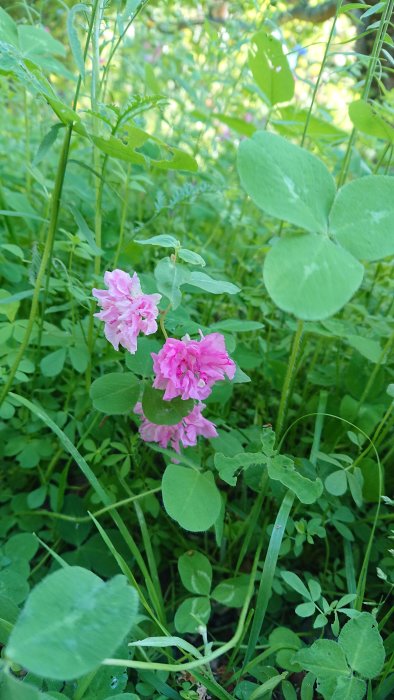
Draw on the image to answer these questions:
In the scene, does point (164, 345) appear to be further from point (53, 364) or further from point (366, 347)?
point (366, 347)

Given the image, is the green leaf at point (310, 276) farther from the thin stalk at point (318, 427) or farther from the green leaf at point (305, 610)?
the green leaf at point (305, 610)

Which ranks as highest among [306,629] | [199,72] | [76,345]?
[199,72]

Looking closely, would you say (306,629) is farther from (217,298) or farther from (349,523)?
(217,298)

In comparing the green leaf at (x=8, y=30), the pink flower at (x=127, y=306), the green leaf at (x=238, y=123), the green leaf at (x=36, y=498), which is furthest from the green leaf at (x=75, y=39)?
the green leaf at (x=36, y=498)

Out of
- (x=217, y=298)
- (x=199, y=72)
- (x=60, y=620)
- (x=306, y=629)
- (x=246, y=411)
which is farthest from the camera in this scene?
(x=199, y=72)

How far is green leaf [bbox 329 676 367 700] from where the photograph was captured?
778mm

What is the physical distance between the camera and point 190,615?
99 cm

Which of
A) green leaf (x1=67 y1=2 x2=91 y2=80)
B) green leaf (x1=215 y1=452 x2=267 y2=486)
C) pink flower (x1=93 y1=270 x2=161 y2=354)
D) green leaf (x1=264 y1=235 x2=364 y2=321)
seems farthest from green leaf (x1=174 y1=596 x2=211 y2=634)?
green leaf (x1=67 y1=2 x2=91 y2=80)

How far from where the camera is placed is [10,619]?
89 cm

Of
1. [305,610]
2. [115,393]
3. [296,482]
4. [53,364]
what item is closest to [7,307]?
[53,364]

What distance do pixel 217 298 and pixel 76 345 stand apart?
48 cm

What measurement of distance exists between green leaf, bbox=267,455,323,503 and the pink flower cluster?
0.18 meters

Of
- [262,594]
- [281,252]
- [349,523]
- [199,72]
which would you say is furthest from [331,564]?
[199,72]

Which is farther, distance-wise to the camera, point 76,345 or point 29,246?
point 29,246
